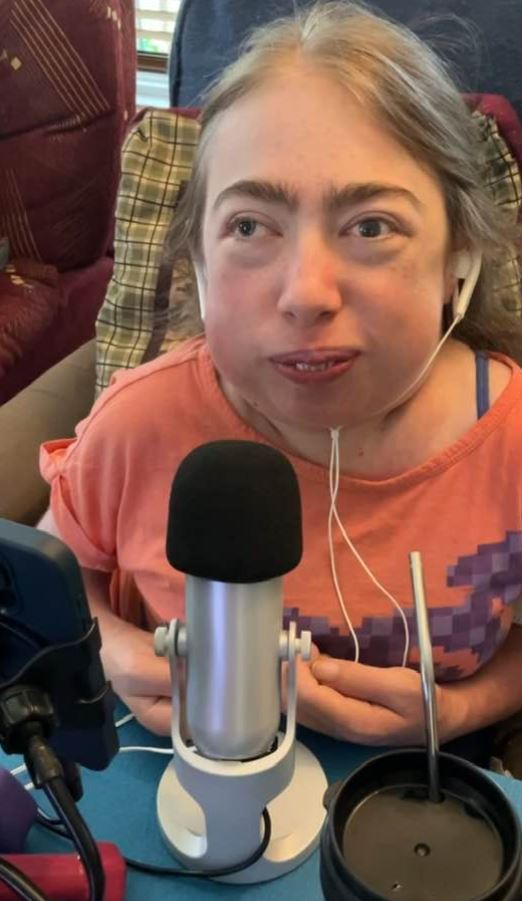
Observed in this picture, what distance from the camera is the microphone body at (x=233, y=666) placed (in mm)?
495

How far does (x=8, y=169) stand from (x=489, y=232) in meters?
0.95

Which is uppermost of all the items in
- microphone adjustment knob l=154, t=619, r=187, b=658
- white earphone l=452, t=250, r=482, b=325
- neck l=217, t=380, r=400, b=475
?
white earphone l=452, t=250, r=482, b=325

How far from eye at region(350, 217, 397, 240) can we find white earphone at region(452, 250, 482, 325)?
114 millimetres

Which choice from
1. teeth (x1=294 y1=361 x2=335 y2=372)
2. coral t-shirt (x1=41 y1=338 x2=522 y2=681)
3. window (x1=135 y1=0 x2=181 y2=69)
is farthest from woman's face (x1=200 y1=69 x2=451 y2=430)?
window (x1=135 y1=0 x2=181 y2=69)

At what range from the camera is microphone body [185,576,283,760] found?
50cm

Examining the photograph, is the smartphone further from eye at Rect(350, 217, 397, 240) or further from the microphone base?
eye at Rect(350, 217, 397, 240)

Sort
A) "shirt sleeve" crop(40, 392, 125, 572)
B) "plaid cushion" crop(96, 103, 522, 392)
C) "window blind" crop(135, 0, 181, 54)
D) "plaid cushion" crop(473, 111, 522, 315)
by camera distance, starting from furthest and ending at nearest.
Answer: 1. "window blind" crop(135, 0, 181, 54)
2. "plaid cushion" crop(96, 103, 522, 392)
3. "plaid cushion" crop(473, 111, 522, 315)
4. "shirt sleeve" crop(40, 392, 125, 572)

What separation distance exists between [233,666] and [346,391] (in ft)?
0.83

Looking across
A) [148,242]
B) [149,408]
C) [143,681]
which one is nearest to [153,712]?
[143,681]

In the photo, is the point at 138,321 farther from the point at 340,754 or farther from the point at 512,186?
the point at 340,754

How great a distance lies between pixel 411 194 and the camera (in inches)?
27.7

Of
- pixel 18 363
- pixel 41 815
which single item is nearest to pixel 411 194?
pixel 41 815

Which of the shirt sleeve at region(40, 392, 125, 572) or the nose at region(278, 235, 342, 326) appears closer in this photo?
the nose at region(278, 235, 342, 326)

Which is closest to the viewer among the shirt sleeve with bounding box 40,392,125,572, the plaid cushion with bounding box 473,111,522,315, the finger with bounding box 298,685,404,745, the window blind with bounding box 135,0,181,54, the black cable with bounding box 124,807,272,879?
the black cable with bounding box 124,807,272,879
